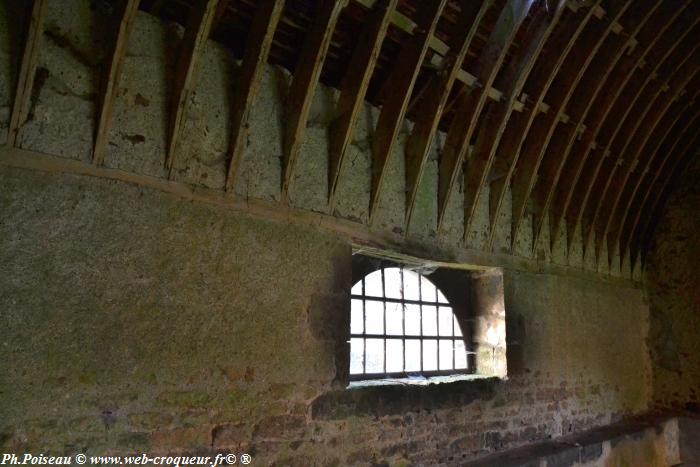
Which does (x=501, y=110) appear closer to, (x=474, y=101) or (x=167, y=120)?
(x=474, y=101)

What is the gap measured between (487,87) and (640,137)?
2.46 m

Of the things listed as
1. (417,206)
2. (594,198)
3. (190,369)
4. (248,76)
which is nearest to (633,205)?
(594,198)

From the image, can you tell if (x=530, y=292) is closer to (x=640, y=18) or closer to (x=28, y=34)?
(x=640, y=18)

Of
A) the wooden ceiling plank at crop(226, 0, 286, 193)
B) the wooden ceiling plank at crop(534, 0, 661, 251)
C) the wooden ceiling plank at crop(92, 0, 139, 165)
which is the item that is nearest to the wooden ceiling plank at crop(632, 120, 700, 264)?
the wooden ceiling plank at crop(534, 0, 661, 251)

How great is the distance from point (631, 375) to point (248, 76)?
18.3 ft

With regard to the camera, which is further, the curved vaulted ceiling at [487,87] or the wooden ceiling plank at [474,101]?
the wooden ceiling plank at [474,101]

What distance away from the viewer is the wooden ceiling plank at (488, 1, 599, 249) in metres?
3.52

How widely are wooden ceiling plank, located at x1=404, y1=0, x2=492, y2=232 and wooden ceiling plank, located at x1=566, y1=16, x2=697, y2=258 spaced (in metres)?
2.04

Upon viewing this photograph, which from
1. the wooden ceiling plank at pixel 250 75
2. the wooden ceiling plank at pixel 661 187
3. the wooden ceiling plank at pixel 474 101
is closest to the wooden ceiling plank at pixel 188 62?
the wooden ceiling plank at pixel 250 75

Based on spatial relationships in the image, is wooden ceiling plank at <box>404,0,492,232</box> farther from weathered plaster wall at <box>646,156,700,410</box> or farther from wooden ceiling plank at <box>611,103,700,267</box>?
weathered plaster wall at <box>646,156,700,410</box>

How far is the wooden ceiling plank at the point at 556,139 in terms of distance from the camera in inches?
145

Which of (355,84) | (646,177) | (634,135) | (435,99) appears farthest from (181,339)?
(646,177)

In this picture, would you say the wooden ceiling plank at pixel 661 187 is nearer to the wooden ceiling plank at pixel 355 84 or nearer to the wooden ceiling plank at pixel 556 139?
the wooden ceiling plank at pixel 556 139

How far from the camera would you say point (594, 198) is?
199 inches
